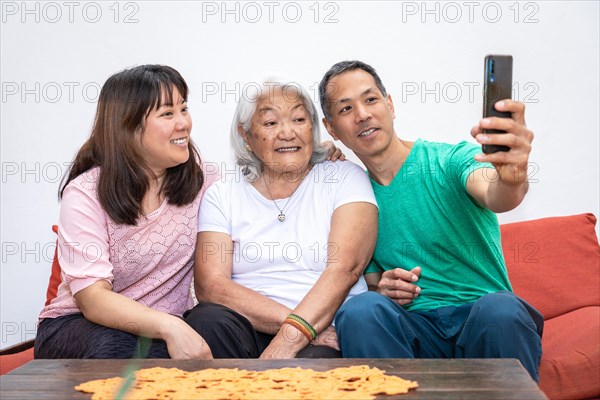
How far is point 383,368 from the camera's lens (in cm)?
160

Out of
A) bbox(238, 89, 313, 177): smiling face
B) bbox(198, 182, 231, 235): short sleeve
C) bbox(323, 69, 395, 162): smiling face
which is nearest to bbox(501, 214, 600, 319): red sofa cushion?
bbox(323, 69, 395, 162): smiling face

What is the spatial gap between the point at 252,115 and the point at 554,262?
1.29m

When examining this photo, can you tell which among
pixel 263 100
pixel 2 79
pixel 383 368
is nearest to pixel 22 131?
pixel 2 79

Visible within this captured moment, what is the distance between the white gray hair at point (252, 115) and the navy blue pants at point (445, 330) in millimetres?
617

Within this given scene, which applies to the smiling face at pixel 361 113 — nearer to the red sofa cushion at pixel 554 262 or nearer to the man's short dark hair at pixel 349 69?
the man's short dark hair at pixel 349 69

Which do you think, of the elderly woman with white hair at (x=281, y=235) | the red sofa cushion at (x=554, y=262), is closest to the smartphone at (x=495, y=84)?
the elderly woman with white hair at (x=281, y=235)

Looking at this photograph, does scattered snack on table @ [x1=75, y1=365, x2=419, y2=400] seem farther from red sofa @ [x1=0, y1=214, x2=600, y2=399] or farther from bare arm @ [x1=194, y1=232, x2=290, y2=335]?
red sofa @ [x1=0, y1=214, x2=600, y2=399]

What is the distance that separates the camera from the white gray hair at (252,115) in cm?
242

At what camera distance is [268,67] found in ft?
10.7

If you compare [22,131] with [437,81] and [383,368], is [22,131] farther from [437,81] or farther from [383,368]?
[383,368]

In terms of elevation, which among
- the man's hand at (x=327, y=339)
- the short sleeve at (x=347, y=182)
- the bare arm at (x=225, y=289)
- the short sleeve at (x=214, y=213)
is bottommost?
the man's hand at (x=327, y=339)

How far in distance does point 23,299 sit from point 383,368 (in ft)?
7.59

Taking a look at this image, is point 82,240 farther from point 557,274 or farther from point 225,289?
Answer: point 557,274

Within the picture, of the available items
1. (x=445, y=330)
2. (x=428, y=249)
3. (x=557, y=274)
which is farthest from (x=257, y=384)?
(x=557, y=274)
